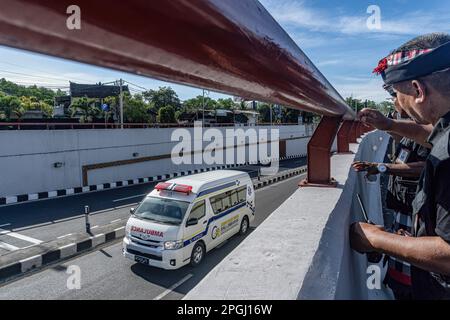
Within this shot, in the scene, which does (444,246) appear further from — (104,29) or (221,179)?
(221,179)

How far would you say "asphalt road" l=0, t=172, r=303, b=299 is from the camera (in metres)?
5.85

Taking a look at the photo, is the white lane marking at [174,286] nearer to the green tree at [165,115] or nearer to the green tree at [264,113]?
the green tree at [165,115]

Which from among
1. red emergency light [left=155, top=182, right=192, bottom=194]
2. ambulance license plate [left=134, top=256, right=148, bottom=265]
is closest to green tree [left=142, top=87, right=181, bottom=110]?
red emergency light [left=155, top=182, right=192, bottom=194]

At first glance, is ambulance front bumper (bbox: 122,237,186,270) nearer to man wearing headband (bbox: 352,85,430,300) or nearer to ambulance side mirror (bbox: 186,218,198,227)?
ambulance side mirror (bbox: 186,218,198,227)

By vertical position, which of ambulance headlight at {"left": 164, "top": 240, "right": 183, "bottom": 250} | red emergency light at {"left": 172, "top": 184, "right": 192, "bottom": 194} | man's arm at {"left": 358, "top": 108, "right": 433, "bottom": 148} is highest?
man's arm at {"left": 358, "top": 108, "right": 433, "bottom": 148}

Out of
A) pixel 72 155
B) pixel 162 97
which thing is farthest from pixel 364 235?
pixel 162 97

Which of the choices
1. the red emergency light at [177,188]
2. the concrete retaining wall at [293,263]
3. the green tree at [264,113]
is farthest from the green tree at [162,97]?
the concrete retaining wall at [293,263]

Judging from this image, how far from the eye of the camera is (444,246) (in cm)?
92

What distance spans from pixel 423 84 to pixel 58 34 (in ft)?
3.90

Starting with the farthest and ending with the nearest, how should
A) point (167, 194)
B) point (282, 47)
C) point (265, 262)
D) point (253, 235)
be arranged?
point (167, 194) → point (253, 235) → point (265, 262) → point (282, 47)

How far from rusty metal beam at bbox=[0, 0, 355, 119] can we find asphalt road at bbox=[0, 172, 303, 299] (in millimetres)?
5637

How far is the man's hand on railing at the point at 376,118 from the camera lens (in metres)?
2.26

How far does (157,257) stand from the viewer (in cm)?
684
